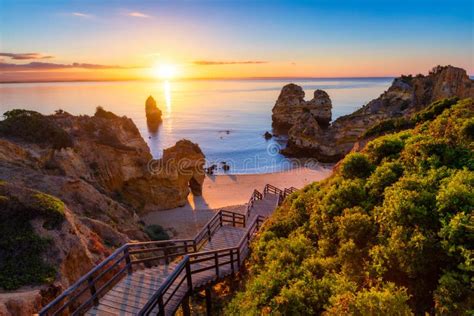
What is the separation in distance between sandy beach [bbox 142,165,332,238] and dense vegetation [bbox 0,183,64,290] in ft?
37.0

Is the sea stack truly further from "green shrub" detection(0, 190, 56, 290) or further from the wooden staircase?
the wooden staircase

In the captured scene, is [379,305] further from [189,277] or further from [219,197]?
[219,197]

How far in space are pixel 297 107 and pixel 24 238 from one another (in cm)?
8113

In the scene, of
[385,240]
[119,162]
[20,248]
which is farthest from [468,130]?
[119,162]

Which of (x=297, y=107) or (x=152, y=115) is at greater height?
(x=297, y=107)

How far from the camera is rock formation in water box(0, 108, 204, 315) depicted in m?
10.4

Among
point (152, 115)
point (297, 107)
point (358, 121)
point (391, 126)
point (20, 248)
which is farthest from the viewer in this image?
point (152, 115)

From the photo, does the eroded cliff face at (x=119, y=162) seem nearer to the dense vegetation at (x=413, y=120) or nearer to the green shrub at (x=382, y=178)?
the dense vegetation at (x=413, y=120)

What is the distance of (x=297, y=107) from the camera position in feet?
281

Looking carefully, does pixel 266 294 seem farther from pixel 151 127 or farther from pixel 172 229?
pixel 151 127

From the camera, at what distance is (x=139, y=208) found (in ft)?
87.7

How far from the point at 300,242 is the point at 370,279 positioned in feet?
7.21

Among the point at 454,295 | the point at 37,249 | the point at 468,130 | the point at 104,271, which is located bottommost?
the point at 37,249

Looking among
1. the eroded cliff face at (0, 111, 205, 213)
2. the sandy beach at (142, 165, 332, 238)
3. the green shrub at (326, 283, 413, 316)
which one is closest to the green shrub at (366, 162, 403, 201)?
the green shrub at (326, 283, 413, 316)
